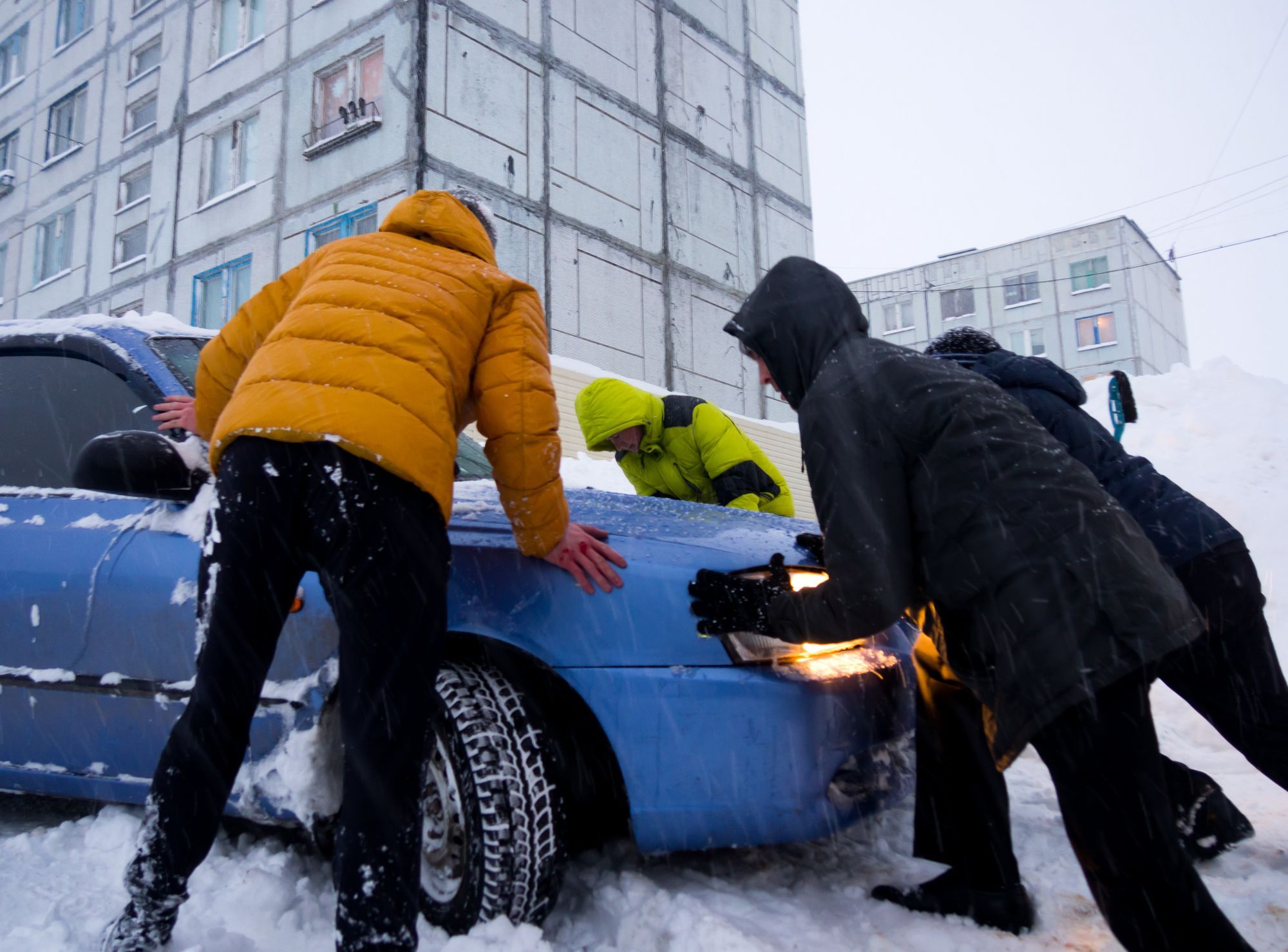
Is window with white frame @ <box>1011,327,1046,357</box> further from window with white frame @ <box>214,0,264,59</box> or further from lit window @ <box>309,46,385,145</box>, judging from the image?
window with white frame @ <box>214,0,264,59</box>

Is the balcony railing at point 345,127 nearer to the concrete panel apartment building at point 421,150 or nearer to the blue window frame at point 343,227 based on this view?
the concrete panel apartment building at point 421,150

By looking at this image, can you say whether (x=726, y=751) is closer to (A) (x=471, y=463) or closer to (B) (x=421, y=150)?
(A) (x=471, y=463)

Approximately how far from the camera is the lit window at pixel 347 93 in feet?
47.2

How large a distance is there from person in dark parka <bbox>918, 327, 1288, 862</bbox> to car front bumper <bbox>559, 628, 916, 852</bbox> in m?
0.42

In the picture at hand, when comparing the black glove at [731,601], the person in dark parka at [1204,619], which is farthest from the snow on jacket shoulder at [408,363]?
the person in dark parka at [1204,619]

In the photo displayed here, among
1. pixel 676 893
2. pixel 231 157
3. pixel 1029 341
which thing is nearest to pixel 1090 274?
pixel 1029 341

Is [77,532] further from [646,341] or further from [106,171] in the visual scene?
[106,171]

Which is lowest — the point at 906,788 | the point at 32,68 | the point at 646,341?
the point at 906,788

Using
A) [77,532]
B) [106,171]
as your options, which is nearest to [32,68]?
[106,171]

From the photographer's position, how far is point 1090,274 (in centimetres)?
3500

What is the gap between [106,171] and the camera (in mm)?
18969

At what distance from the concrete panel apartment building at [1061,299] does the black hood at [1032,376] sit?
34.0 metres

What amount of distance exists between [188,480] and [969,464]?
6.16 feet

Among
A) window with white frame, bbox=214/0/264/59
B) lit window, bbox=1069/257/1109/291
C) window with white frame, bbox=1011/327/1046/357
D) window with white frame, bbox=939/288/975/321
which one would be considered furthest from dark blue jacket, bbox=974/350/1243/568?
window with white frame, bbox=939/288/975/321
